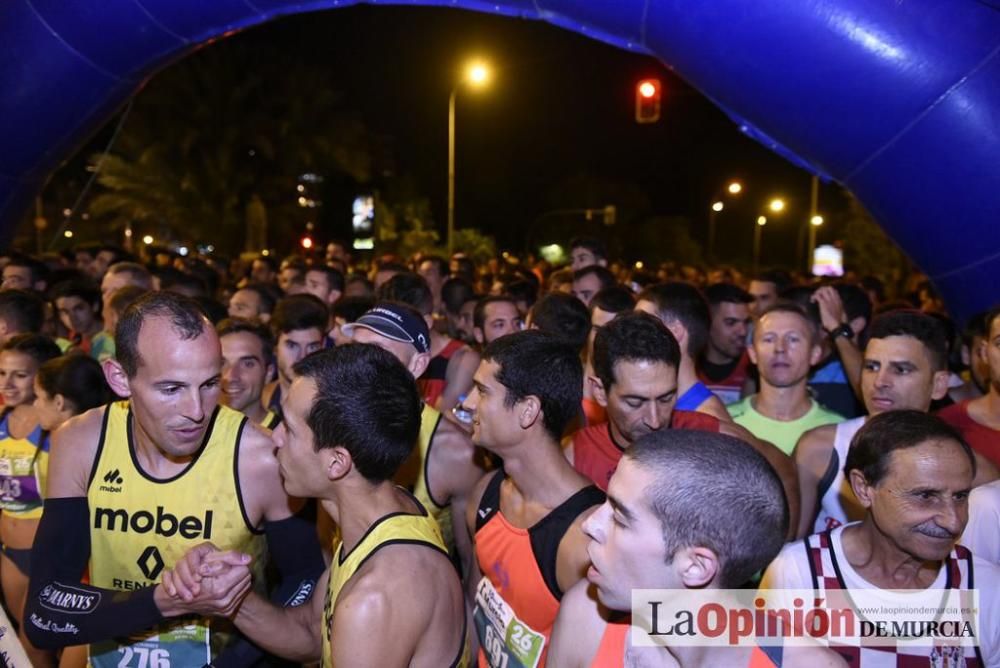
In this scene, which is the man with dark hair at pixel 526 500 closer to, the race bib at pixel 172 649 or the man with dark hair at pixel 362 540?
the man with dark hair at pixel 362 540

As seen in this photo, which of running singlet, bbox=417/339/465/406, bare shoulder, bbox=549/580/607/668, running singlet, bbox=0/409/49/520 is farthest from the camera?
running singlet, bbox=417/339/465/406

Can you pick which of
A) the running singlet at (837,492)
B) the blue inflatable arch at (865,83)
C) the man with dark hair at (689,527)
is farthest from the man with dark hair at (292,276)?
the man with dark hair at (689,527)

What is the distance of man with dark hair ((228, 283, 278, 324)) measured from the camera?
7547 millimetres

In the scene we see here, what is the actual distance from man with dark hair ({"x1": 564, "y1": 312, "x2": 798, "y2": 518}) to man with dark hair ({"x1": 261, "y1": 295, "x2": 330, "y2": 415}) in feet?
7.35

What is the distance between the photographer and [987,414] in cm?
453

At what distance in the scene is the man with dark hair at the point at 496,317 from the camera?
263 inches

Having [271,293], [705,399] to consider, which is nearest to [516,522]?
[705,399]

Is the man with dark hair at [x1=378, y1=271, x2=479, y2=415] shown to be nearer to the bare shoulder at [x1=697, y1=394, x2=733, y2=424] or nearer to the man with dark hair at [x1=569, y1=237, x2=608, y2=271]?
the bare shoulder at [x1=697, y1=394, x2=733, y2=424]

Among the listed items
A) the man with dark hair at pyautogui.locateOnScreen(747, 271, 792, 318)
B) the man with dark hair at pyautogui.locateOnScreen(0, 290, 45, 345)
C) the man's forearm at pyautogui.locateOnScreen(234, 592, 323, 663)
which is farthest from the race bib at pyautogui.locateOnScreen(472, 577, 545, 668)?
the man with dark hair at pyautogui.locateOnScreen(747, 271, 792, 318)

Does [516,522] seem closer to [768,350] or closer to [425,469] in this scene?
[425,469]

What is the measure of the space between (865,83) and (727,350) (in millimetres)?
2486

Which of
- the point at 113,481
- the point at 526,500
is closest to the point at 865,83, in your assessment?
the point at 526,500

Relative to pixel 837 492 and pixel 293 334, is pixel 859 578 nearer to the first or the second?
pixel 837 492

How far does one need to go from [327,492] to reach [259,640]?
0.59 meters
